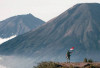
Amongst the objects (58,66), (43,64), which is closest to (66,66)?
(58,66)

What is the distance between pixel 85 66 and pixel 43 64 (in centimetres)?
1177

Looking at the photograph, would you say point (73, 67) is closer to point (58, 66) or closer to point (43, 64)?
point (58, 66)

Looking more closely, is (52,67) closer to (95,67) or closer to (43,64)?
(43,64)

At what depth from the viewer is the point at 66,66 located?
225ft

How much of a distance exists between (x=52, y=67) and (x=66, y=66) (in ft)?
11.5

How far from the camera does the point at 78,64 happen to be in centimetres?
7025

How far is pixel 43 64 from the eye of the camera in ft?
239

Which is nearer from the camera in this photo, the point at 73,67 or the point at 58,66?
the point at 73,67

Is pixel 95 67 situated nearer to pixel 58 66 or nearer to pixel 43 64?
pixel 58 66

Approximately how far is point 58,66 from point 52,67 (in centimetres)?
200

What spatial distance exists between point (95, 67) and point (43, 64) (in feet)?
47.9

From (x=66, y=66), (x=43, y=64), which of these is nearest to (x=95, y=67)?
(x=66, y=66)

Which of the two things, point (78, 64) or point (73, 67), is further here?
point (78, 64)

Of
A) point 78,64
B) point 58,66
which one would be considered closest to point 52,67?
point 58,66
